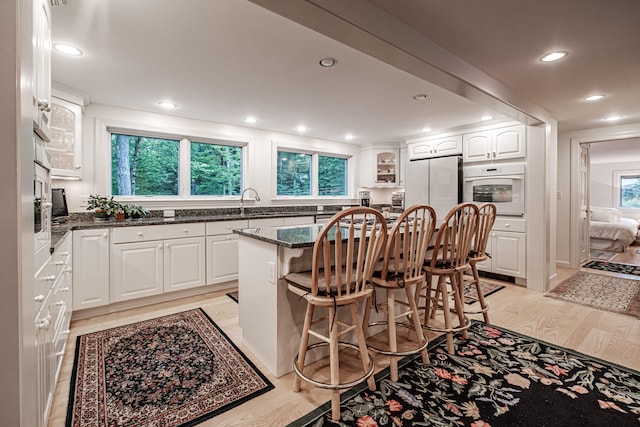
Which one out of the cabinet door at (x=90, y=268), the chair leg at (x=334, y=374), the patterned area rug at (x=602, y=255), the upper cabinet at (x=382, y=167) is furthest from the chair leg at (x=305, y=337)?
A: the patterned area rug at (x=602, y=255)

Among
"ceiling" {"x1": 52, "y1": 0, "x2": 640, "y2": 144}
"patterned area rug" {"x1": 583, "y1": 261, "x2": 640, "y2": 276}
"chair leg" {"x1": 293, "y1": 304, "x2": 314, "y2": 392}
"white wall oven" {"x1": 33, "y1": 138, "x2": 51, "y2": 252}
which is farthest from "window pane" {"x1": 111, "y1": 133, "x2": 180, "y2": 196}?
"patterned area rug" {"x1": 583, "y1": 261, "x2": 640, "y2": 276}

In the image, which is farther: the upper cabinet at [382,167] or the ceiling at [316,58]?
the upper cabinet at [382,167]

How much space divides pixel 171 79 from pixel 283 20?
1409mm

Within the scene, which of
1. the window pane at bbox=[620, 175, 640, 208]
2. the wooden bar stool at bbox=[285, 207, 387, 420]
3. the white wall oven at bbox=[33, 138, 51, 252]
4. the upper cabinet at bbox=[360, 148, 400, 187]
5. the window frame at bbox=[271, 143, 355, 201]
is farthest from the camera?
the window pane at bbox=[620, 175, 640, 208]

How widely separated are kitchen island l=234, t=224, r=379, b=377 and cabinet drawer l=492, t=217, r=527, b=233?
10.5 ft

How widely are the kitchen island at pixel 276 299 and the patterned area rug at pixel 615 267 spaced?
5205mm

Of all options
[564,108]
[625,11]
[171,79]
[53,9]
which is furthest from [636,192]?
[53,9]

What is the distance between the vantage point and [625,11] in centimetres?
171

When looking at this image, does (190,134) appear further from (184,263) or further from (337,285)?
(337,285)

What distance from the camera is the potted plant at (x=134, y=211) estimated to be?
3.39 metres

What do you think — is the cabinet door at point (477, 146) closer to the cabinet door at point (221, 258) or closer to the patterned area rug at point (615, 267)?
the patterned area rug at point (615, 267)

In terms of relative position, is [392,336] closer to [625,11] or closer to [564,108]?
[625,11]

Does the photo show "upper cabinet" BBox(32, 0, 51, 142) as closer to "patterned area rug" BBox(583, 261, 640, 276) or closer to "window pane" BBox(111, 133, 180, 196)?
"window pane" BBox(111, 133, 180, 196)

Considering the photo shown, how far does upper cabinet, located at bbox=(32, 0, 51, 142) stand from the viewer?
3.88ft
